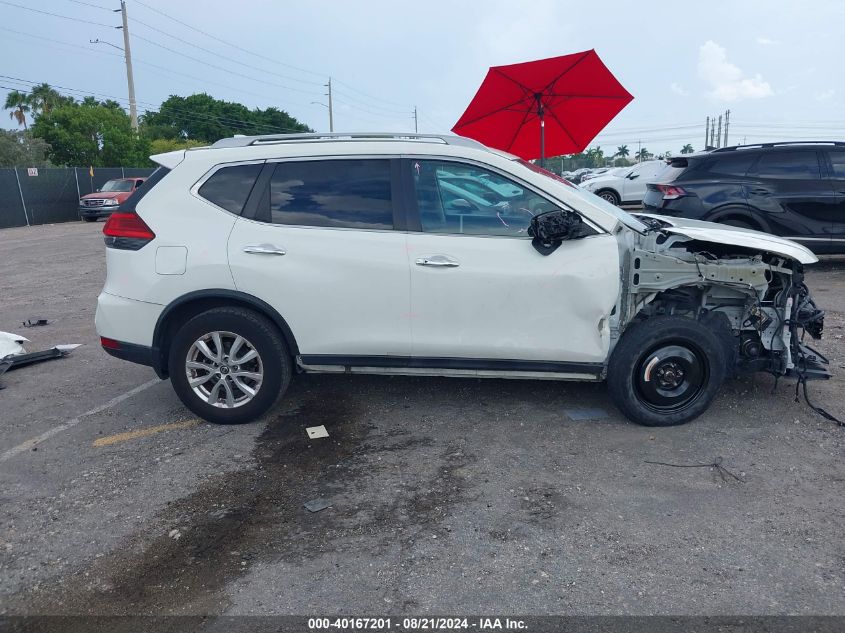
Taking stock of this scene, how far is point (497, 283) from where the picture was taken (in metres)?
4.29

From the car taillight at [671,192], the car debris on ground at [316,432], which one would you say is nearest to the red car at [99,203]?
the car taillight at [671,192]

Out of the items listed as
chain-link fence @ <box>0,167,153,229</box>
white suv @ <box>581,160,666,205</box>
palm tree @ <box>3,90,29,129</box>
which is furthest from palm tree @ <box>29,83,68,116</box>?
white suv @ <box>581,160,666,205</box>

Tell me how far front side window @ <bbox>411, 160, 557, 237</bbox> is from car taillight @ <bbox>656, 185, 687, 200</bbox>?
17.4 feet

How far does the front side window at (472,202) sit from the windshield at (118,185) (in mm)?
25972

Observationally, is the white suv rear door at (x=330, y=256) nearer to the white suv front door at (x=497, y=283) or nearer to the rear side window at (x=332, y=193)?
the rear side window at (x=332, y=193)

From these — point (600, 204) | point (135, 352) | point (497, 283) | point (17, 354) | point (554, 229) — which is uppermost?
point (600, 204)

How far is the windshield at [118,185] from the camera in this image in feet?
88.8

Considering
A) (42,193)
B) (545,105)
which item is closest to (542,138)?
(545,105)

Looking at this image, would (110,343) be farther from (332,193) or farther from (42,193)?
(42,193)

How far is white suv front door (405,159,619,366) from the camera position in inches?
168

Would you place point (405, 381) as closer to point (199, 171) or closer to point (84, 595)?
point (199, 171)

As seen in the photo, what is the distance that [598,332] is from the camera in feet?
14.3

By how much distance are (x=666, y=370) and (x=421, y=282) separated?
1717mm

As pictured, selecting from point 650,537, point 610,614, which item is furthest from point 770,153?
point 610,614
